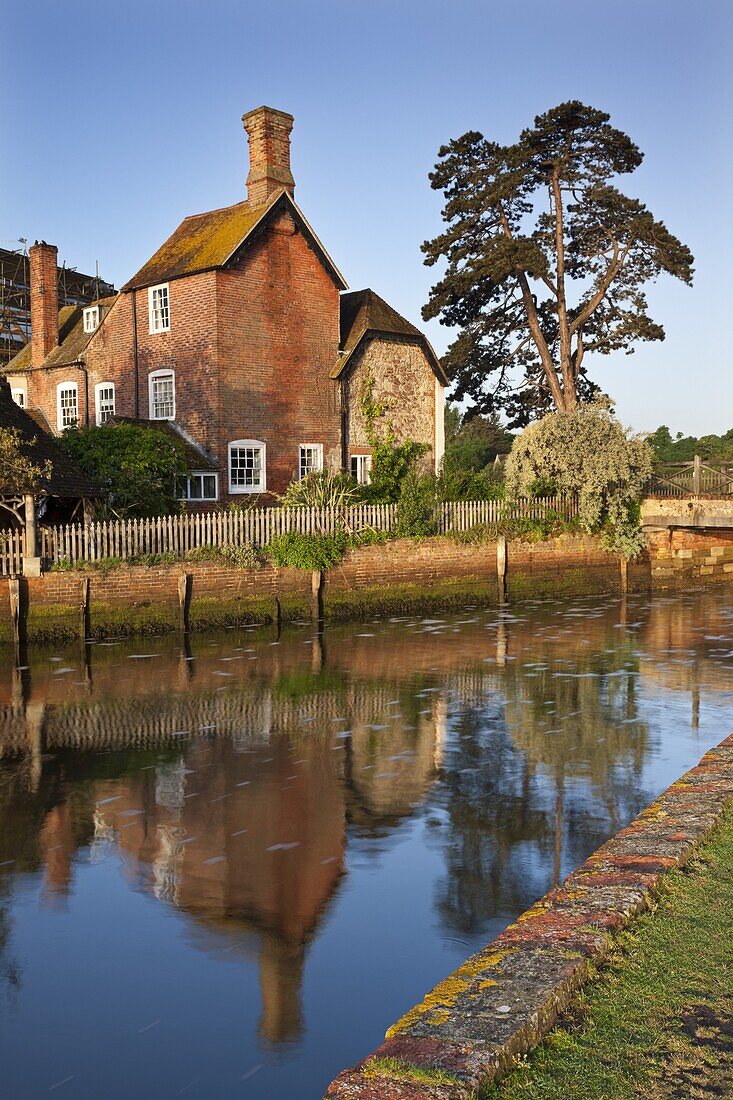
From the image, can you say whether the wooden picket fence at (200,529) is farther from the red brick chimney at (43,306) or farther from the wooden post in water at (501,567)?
the red brick chimney at (43,306)

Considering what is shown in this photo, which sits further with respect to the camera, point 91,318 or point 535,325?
point 535,325

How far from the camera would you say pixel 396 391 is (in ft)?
118

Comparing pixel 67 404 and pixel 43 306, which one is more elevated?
pixel 43 306

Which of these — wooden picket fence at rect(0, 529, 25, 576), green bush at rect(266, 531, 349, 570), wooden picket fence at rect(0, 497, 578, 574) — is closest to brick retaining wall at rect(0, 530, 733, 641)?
green bush at rect(266, 531, 349, 570)

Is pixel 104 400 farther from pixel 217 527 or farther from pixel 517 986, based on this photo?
pixel 517 986

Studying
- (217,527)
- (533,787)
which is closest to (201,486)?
(217,527)

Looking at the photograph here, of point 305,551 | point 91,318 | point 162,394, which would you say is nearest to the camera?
point 305,551

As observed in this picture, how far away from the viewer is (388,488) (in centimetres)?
3178

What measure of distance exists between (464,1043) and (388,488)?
92.4 feet

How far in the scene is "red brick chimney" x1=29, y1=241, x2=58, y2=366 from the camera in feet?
125

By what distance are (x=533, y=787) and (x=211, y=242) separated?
1004 inches

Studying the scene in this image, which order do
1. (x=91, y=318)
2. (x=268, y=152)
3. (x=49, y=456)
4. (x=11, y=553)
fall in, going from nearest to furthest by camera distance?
(x=11, y=553)
(x=49, y=456)
(x=268, y=152)
(x=91, y=318)

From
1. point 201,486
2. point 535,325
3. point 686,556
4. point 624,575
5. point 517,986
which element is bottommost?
point 624,575

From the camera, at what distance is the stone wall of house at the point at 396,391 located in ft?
114
